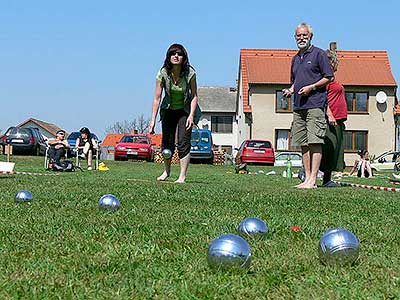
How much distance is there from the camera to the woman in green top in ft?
32.9

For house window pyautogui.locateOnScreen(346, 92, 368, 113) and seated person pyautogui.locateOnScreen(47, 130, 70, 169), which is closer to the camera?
seated person pyautogui.locateOnScreen(47, 130, 70, 169)

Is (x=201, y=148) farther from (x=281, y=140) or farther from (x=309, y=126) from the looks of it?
(x=309, y=126)

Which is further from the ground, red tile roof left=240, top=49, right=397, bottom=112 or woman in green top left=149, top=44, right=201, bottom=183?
red tile roof left=240, top=49, right=397, bottom=112

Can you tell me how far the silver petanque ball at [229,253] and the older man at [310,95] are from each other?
6.34m

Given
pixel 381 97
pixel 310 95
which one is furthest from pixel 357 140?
pixel 310 95

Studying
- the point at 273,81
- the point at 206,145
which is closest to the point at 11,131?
the point at 206,145

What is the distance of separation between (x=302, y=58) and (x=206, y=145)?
2893 centimetres

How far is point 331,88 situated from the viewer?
10555mm

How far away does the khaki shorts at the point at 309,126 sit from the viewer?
9359mm

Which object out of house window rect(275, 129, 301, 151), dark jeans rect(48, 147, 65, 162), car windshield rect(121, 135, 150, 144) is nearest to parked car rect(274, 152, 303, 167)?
car windshield rect(121, 135, 150, 144)

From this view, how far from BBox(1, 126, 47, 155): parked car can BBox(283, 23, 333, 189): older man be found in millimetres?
28088

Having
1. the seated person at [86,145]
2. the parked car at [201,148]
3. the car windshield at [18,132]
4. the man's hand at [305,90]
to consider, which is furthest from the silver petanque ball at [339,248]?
the parked car at [201,148]

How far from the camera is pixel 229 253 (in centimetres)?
313

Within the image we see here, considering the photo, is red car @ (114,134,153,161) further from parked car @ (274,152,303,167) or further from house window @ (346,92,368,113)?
house window @ (346,92,368,113)
